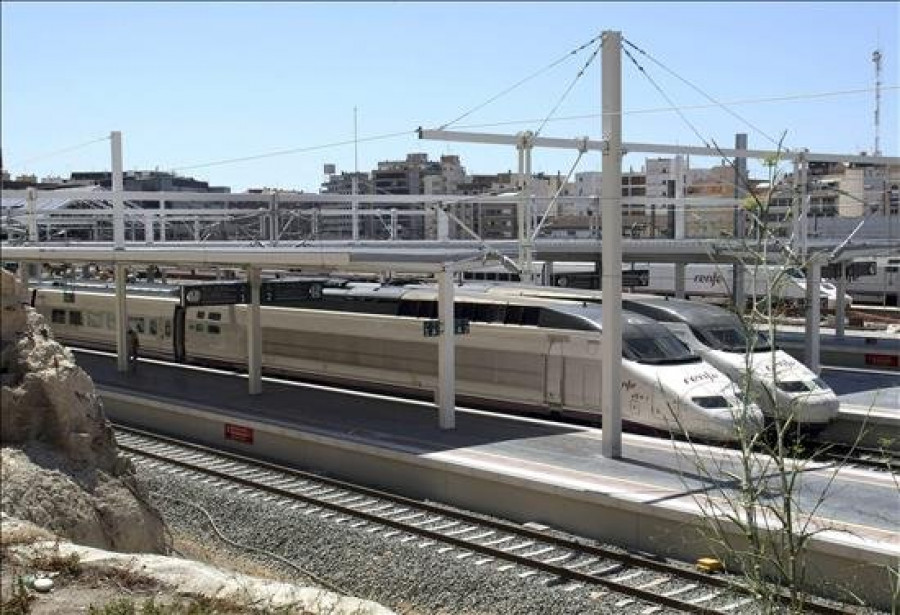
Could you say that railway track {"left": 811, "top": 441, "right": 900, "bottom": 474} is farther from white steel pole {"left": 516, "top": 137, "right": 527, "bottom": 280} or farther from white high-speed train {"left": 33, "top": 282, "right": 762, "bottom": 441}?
white steel pole {"left": 516, "top": 137, "right": 527, "bottom": 280}

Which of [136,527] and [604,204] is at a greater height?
[604,204]

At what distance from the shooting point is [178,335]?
2933 centimetres

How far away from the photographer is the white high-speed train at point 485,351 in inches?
688

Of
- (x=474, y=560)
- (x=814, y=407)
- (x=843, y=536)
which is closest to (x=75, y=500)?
(x=474, y=560)

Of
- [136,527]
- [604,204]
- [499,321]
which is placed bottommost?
[136,527]

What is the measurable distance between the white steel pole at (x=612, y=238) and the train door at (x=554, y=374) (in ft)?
9.12

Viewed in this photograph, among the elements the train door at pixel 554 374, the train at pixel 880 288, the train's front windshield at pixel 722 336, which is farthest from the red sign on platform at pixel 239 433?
the train at pixel 880 288

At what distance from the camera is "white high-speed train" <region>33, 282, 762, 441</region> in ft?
57.4

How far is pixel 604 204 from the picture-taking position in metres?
15.6

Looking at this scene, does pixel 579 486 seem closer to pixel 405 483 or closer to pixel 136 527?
pixel 405 483

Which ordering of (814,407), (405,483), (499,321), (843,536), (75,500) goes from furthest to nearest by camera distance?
(499,321)
(814,407)
(405,483)
(843,536)
(75,500)

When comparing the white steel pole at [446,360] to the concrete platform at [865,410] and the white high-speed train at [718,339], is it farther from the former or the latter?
the concrete platform at [865,410]

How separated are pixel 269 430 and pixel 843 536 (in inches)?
430

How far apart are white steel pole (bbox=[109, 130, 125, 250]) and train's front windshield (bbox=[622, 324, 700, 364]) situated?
12667 millimetres
